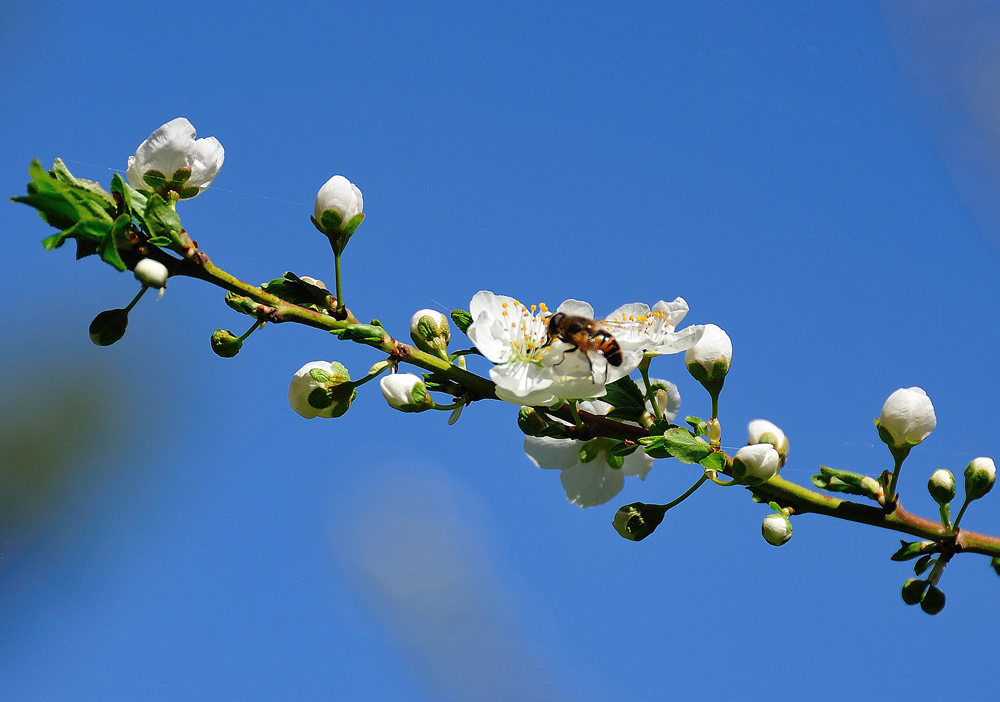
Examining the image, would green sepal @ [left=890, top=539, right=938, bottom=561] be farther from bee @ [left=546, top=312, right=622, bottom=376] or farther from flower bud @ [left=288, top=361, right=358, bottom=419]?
flower bud @ [left=288, top=361, right=358, bottom=419]

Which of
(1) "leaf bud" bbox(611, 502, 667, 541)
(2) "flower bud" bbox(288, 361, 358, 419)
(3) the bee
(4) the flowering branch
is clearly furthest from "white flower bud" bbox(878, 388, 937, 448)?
(2) "flower bud" bbox(288, 361, 358, 419)

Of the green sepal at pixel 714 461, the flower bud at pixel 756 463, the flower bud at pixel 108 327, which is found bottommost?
the flower bud at pixel 108 327

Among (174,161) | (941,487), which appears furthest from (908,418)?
(174,161)

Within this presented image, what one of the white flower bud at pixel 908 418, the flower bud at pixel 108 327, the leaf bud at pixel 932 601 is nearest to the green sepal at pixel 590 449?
the white flower bud at pixel 908 418

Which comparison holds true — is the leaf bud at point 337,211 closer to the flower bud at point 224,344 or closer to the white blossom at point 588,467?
the flower bud at point 224,344

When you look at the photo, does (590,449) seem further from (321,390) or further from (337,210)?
(337,210)

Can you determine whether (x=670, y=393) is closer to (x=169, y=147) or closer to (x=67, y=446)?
(x=169, y=147)
